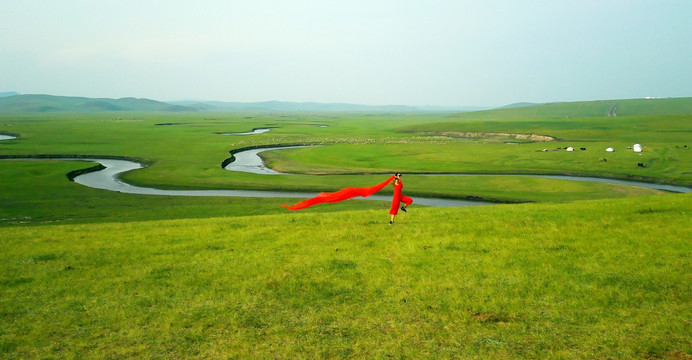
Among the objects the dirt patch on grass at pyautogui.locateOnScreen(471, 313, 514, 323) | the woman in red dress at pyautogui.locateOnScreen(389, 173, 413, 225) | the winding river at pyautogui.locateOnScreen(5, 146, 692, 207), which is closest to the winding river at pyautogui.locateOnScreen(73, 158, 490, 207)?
the winding river at pyautogui.locateOnScreen(5, 146, 692, 207)

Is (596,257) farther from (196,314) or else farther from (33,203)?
(33,203)

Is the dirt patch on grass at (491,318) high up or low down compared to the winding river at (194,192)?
up

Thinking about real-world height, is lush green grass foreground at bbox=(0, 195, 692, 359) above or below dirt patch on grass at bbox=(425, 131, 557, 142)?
below

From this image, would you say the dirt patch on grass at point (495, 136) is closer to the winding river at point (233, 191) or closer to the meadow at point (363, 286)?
the winding river at point (233, 191)

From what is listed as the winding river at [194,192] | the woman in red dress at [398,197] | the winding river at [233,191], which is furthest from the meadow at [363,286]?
the winding river at [233,191]

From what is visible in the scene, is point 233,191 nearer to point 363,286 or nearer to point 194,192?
point 194,192

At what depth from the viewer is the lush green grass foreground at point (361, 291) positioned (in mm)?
9203

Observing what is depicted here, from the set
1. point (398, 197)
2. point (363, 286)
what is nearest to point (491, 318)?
point (363, 286)

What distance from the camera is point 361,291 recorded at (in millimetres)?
11844

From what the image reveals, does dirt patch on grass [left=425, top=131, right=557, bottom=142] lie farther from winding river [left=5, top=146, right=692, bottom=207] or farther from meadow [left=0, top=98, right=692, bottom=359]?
meadow [left=0, top=98, right=692, bottom=359]

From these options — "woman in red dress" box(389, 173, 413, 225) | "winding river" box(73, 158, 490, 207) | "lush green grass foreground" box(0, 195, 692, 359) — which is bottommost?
"winding river" box(73, 158, 490, 207)

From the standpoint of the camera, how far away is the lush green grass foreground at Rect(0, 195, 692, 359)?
9.20 meters

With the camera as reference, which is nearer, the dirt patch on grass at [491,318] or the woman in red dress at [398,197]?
the dirt patch on grass at [491,318]

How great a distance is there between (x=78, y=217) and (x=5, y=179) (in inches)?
993
